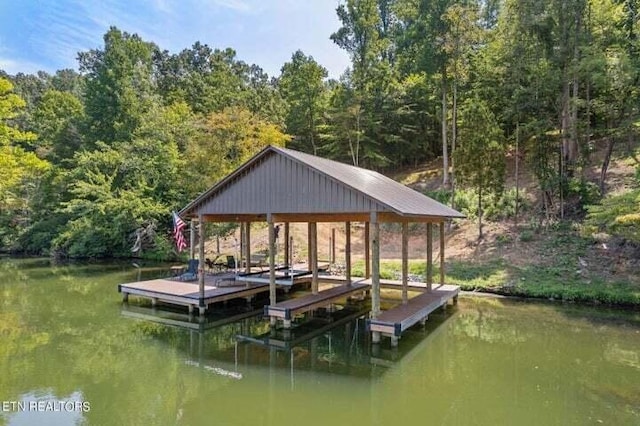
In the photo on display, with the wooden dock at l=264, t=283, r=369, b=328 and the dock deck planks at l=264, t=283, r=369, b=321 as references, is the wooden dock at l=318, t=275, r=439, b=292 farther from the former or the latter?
the wooden dock at l=264, t=283, r=369, b=328

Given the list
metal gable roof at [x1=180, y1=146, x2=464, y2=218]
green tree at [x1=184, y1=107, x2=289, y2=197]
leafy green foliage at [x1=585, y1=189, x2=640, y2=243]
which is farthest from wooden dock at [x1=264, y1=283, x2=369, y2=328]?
green tree at [x1=184, y1=107, x2=289, y2=197]

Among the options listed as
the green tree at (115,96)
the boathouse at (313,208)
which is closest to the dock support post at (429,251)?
the boathouse at (313,208)

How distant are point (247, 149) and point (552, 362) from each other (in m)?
17.0

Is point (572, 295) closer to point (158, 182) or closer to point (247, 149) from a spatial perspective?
point (247, 149)

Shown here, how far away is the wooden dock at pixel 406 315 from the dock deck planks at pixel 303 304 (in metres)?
1.92

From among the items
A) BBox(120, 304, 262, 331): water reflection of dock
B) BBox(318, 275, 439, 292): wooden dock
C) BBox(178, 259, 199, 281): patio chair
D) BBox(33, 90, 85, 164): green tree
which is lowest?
BBox(120, 304, 262, 331): water reflection of dock

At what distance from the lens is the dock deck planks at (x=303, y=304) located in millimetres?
10523

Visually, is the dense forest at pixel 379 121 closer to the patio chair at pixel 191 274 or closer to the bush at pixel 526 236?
the bush at pixel 526 236

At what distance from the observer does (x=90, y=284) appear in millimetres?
17641

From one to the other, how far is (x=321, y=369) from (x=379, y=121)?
950 inches

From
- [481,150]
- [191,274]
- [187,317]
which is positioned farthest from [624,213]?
[191,274]

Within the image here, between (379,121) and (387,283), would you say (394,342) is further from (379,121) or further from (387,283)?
(379,121)

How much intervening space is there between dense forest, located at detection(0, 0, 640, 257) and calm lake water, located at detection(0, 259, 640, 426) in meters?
4.15

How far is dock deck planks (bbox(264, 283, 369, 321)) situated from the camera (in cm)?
1052
